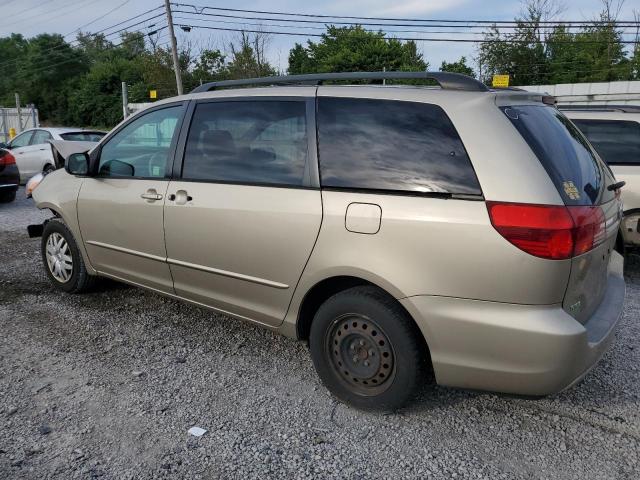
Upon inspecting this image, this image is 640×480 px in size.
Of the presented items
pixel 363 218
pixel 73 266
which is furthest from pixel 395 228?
pixel 73 266

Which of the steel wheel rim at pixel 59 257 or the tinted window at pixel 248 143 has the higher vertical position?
the tinted window at pixel 248 143

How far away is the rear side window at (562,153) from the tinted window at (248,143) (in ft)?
3.94

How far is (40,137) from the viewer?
44.0 feet

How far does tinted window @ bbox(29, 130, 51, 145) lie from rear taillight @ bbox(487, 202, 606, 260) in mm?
12945

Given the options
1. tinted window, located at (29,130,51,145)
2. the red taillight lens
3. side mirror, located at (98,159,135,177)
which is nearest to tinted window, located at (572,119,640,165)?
the red taillight lens

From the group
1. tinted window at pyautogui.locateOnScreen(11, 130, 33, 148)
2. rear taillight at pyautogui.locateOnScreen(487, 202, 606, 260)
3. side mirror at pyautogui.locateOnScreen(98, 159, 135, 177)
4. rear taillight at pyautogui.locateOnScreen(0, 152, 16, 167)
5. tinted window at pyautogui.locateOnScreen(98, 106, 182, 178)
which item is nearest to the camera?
rear taillight at pyautogui.locateOnScreen(487, 202, 606, 260)

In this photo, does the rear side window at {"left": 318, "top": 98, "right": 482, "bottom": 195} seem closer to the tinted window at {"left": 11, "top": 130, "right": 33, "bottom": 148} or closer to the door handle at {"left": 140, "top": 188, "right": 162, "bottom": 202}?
the door handle at {"left": 140, "top": 188, "right": 162, "bottom": 202}

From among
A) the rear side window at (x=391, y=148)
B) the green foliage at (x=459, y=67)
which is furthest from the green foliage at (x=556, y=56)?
the rear side window at (x=391, y=148)

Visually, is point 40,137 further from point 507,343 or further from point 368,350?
point 507,343

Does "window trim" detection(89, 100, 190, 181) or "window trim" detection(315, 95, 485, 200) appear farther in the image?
"window trim" detection(89, 100, 190, 181)

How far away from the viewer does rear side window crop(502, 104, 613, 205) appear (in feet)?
8.70

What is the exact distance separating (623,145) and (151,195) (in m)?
4.94

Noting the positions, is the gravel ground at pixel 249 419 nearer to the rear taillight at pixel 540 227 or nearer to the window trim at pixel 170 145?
the rear taillight at pixel 540 227

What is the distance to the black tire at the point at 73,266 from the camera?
4.82m
